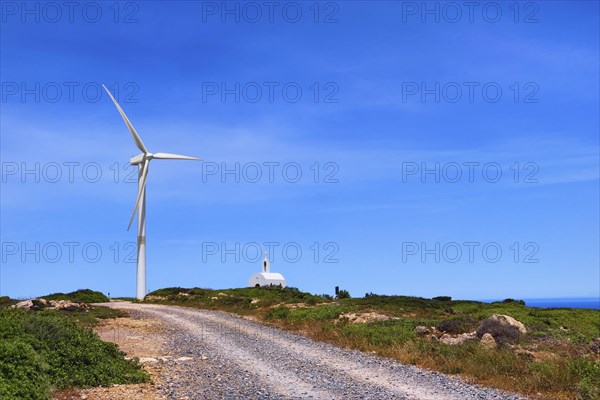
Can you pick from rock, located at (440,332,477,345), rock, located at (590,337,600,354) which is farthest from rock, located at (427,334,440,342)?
rock, located at (590,337,600,354)

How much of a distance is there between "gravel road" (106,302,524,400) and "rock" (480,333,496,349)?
4615 mm

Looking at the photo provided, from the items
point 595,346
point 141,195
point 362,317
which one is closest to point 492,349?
point 595,346

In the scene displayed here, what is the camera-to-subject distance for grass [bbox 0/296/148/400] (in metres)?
13.0

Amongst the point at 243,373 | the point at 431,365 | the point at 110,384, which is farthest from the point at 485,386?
the point at 110,384

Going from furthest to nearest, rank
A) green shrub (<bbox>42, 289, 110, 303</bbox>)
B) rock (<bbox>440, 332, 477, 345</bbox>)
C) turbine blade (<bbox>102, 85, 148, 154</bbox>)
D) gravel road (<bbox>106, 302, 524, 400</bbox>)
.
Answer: turbine blade (<bbox>102, 85, 148, 154</bbox>)
green shrub (<bbox>42, 289, 110, 303</bbox>)
rock (<bbox>440, 332, 477, 345</bbox>)
gravel road (<bbox>106, 302, 524, 400</bbox>)

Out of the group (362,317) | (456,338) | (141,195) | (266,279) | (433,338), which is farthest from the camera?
(266,279)

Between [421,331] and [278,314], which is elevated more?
[421,331]

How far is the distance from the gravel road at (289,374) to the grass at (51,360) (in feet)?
5.44

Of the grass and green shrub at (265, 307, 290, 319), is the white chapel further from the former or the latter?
the grass

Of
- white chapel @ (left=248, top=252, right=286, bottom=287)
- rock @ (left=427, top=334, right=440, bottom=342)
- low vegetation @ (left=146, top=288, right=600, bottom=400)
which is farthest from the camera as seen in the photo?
white chapel @ (left=248, top=252, right=286, bottom=287)

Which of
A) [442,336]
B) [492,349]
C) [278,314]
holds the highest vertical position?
[492,349]

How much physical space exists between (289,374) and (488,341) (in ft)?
31.3

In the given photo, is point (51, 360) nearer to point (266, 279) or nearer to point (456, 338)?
point (456, 338)

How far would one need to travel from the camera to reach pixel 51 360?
50.9 ft
